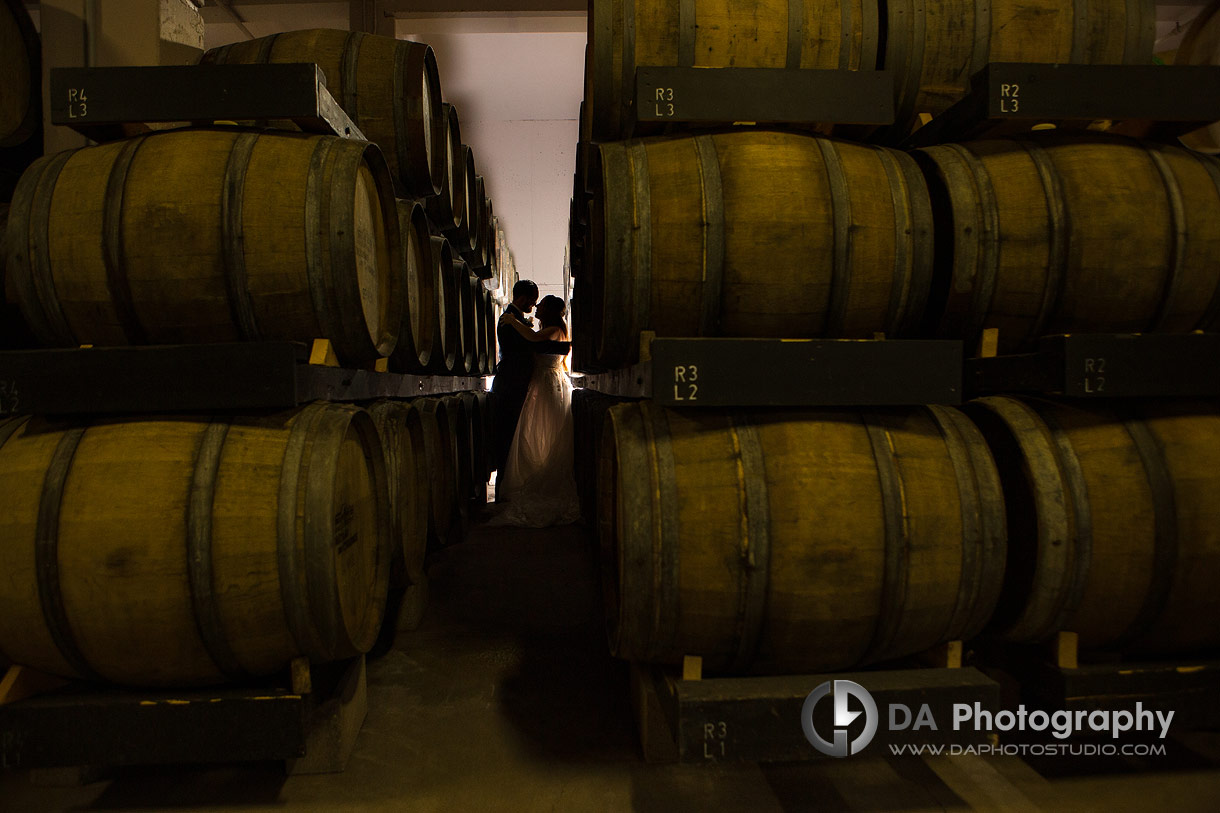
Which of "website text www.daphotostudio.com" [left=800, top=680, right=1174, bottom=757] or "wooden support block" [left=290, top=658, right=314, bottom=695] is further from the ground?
"wooden support block" [left=290, top=658, right=314, bottom=695]

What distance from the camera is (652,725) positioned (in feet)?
7.50

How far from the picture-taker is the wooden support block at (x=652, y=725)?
7.38 feet

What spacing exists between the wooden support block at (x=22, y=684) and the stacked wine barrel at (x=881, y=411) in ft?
6.17

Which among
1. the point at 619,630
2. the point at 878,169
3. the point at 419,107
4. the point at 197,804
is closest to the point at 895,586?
the point at 619,630

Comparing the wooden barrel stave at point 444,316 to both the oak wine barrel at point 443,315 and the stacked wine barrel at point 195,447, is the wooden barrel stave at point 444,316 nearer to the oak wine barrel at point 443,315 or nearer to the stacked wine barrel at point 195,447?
the oak wine barrel at point 443,315

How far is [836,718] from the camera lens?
1932mm

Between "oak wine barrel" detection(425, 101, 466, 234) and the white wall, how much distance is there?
2.29 metres

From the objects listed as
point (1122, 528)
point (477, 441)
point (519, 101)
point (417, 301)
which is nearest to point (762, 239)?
point (1122, 528)

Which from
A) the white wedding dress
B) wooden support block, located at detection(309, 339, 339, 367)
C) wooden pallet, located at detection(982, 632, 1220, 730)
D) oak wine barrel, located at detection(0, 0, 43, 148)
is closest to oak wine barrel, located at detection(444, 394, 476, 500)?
the white wedding dress

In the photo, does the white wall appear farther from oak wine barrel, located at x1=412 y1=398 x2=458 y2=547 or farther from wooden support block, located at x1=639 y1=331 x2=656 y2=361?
wooden support block, located at x1=639 y1=331 x2=656 y2=361

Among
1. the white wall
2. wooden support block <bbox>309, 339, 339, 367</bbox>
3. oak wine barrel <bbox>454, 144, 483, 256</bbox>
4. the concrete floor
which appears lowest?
the concrete floor

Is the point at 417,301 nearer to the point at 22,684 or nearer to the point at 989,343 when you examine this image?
the point at 22,684

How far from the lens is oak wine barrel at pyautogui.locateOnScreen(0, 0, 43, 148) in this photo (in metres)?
3.60

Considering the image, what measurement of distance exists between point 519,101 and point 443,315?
17.0 ft
